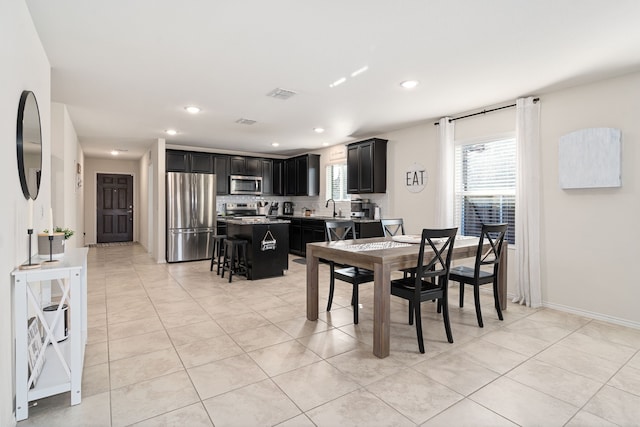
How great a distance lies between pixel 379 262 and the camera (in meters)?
2.49

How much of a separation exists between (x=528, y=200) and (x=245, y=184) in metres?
5.61

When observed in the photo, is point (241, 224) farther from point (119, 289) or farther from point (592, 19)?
point (592, 19)

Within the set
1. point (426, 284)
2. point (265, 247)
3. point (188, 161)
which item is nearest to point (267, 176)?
point (188, 161)

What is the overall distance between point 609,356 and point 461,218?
7.88 feet

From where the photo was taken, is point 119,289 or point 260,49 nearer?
point 260,49

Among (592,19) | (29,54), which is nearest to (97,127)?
(29,54)

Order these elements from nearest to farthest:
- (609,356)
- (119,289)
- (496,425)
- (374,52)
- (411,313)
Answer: (496,425)
(609,356)
(374,52)
(411,313)
(119,289)

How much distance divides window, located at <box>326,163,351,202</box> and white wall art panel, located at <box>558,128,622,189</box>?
3791mm

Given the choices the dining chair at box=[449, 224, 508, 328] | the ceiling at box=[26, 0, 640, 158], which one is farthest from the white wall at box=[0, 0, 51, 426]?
the dining chair at box=[449, 224, 508, 328]

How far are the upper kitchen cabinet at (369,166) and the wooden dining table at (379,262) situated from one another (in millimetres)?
2284

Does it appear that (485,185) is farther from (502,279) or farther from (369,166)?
(369,166)

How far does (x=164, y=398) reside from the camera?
6.40ft

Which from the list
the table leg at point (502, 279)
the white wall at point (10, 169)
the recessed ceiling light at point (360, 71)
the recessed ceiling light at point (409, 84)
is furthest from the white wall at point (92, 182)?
the table leg at point (502, 279)

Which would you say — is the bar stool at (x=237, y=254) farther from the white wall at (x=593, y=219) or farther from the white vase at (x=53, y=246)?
the white wall at (x=593, y=219)
